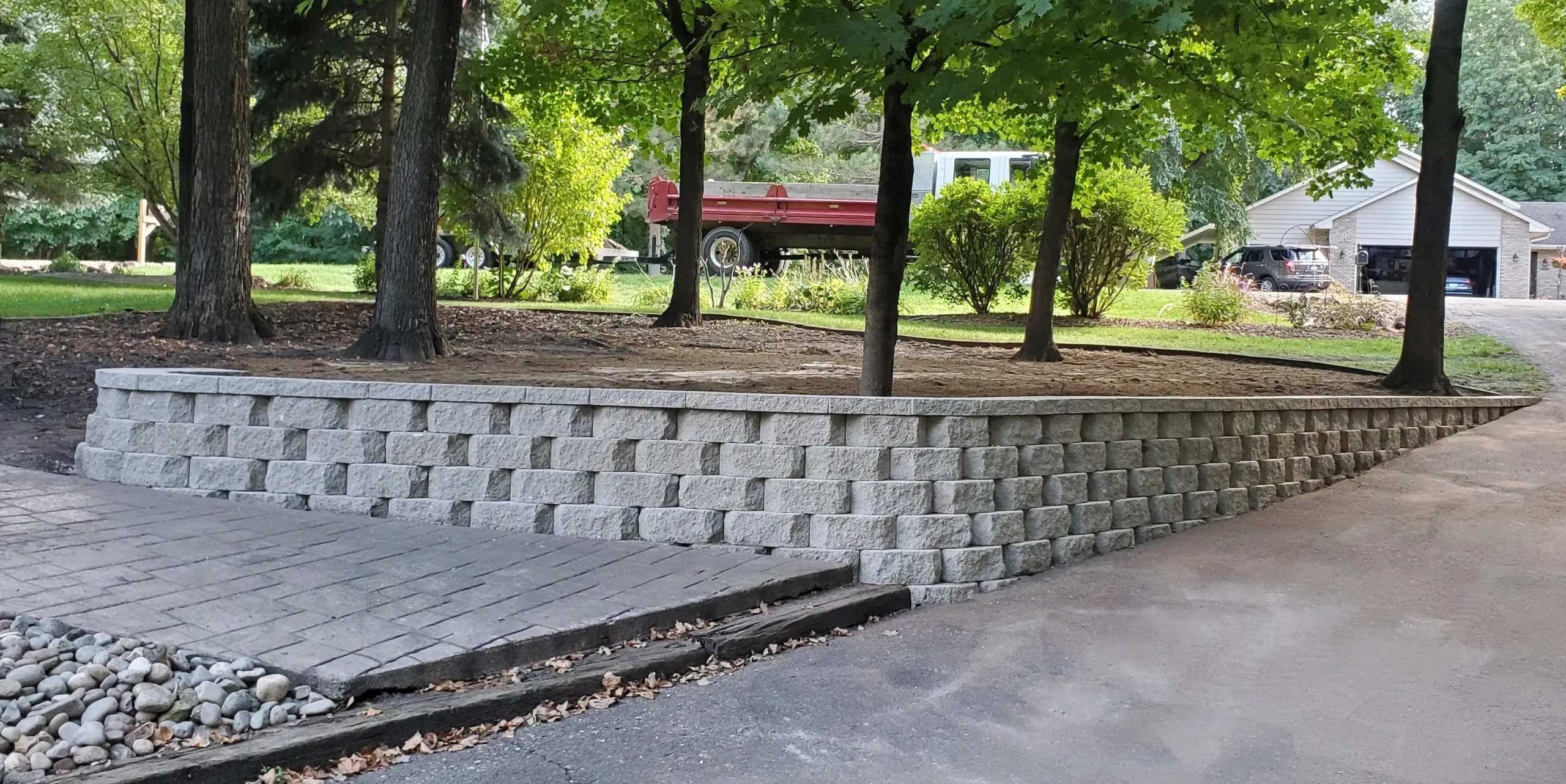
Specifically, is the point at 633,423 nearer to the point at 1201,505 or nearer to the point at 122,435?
the point at 122,435

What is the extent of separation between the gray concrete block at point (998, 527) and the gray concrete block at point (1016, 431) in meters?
0.37

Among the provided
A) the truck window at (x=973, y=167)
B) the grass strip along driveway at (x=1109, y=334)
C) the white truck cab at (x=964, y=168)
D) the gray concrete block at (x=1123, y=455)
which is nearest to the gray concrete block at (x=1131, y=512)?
the gray concrete block at (x=1123, y=455)

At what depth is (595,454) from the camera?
252 inches

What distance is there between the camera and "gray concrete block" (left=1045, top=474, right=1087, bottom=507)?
6660 millimetres

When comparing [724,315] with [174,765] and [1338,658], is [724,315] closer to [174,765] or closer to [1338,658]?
[1338,658]

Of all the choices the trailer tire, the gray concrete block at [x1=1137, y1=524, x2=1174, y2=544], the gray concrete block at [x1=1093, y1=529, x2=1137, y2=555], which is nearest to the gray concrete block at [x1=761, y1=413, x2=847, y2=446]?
the gray concrete block at [x1=1093, y1=529, x2=1137, y2=555]

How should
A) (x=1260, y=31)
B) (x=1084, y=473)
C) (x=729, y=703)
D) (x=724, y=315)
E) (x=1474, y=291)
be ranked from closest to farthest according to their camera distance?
(x=729, y=703), (x=1084, y=473), (x=1260, y=31), (x=724, y=315), (x=1474, y=291)

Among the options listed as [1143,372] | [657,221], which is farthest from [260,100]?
[1143,372]

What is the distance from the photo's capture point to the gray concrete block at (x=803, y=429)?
6.15m

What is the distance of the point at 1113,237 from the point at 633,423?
46.0ft

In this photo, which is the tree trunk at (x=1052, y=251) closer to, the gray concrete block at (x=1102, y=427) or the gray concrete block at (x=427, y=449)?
the gray concrete block at (x=1102, y=427)

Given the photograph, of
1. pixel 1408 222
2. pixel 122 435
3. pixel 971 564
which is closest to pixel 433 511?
pixel 122 435

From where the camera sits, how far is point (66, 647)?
Answer: 4227mm

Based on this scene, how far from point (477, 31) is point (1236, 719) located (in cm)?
1684
